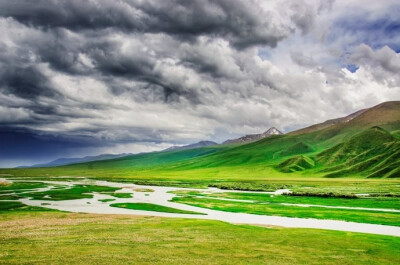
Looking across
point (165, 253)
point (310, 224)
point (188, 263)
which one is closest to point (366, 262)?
point (188, 263)

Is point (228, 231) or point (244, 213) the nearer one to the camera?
point (228, 231)

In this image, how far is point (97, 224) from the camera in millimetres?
43625

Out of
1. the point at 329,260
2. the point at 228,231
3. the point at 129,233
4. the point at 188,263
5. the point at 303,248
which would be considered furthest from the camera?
the point at 228,231

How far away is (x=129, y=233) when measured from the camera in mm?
37250

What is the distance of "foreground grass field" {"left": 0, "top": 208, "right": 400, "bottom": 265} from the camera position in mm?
25438

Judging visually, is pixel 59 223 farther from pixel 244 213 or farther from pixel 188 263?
pixel 244 213

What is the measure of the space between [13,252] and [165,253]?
13.2 m

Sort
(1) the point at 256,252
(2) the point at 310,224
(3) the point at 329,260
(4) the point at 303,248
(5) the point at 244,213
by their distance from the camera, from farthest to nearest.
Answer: (5) the point at 244,213, (2) the point at 310,224, (4) the point at 303,248, (1) the point at 256,252, (3) the point at 329,260

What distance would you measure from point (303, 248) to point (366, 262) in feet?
19.1

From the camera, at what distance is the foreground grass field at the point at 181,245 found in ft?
83.5

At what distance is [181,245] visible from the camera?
30.9 meters

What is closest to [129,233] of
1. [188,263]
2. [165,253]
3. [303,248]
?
[165,253]

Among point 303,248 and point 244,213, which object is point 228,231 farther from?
point 244,213

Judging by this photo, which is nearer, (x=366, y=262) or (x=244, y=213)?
(x=366, y=262)
